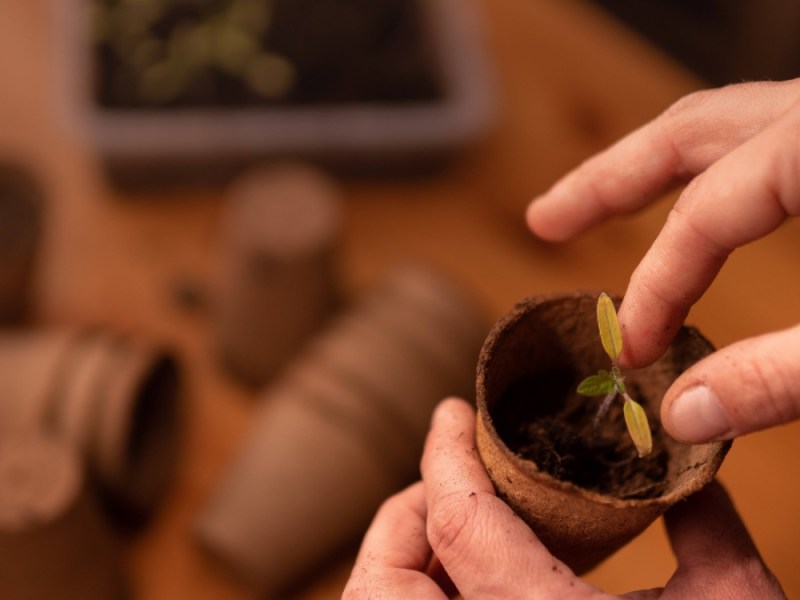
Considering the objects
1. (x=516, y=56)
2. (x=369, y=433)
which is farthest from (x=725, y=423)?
(x=516, y=56)

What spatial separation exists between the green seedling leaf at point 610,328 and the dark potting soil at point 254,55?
631 millimetres

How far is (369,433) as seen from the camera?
30.6 inches

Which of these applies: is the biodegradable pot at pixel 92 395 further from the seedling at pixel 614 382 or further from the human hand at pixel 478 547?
the seedling at pixel 614 382

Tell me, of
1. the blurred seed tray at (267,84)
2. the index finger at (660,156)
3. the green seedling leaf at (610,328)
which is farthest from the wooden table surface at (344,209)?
the green seedling leaf at (610,328)

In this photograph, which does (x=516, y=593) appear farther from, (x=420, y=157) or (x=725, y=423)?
(x=420, y=157)

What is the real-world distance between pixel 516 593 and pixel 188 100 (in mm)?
711

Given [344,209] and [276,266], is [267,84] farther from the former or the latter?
[276,266]

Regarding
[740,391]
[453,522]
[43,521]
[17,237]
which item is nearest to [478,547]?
[453,522]

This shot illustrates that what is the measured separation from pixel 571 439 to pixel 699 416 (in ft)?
0.29

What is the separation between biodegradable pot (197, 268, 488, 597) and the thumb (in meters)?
0.39

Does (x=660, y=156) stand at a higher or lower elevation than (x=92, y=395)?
higher

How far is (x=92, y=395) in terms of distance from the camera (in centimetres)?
79

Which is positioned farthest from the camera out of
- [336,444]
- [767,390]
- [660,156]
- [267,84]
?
[267,84]

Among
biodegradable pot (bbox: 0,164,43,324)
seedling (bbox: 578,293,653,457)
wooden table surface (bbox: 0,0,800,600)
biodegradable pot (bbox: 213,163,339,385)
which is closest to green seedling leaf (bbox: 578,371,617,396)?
seedling (bbox: 578,293,653,457)
